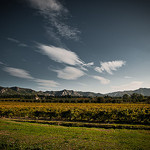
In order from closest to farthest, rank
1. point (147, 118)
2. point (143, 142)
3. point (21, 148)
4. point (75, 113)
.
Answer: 1. point (21, 148)
2. point (143, 142)
3. point (147, 118)
4. point (75, 113)

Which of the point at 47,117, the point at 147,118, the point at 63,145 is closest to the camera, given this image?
the point at 63,145

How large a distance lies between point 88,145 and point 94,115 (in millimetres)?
13787

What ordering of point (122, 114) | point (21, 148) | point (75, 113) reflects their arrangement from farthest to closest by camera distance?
point (75, 113), point (122, 114), point (21, 148)

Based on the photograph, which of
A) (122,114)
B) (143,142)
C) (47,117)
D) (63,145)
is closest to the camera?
(63,145)

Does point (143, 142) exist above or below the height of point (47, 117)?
above

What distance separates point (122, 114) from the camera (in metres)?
20.6

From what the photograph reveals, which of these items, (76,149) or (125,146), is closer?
(76,149)

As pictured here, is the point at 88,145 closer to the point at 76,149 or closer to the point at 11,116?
the point at 76,149

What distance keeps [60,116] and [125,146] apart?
683 inches

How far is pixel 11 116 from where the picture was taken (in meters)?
27.2

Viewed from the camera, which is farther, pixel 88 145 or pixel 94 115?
Result: pixel 94 115

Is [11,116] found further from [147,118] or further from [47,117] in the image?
[147,118]

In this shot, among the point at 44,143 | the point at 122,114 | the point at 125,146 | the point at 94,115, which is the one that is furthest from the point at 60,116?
the point at 125,146

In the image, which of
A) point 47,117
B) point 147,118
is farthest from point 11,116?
point 147,118
